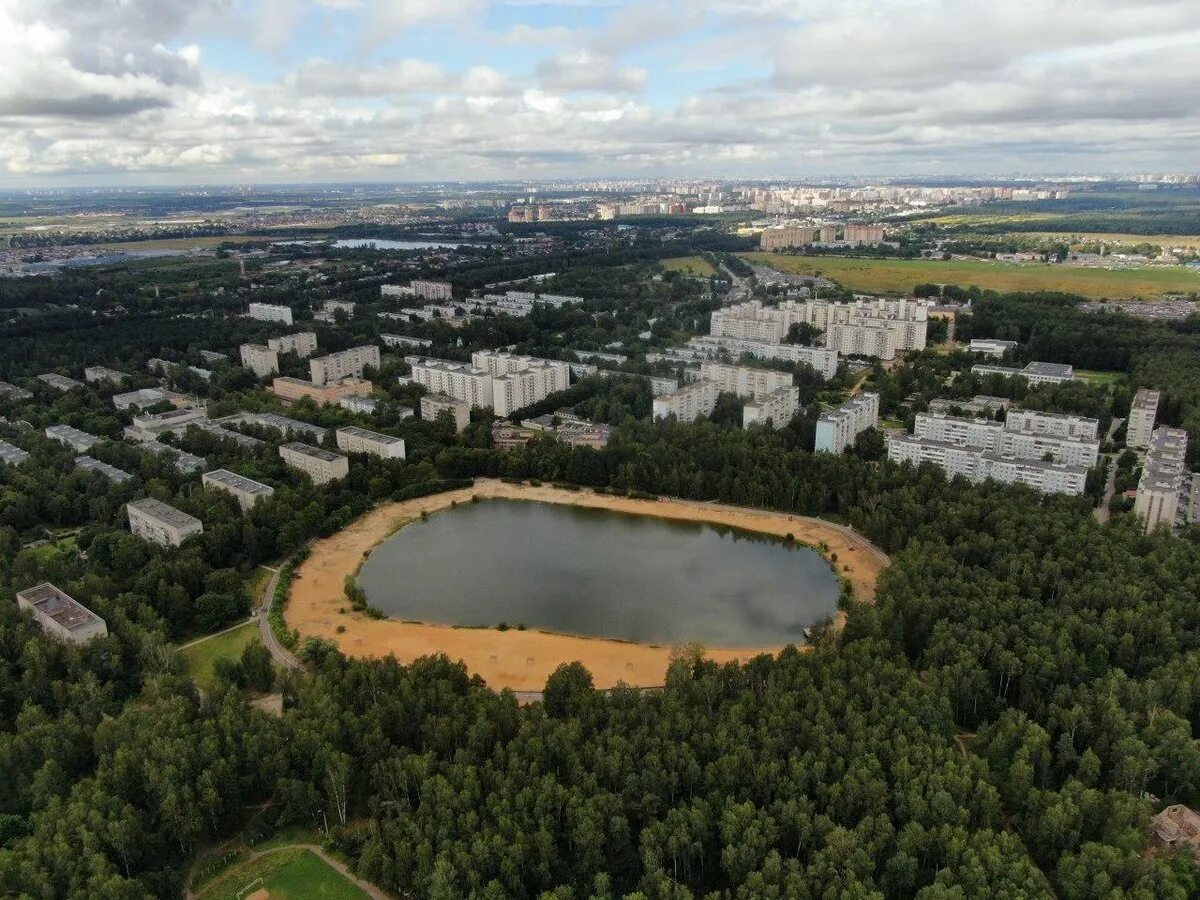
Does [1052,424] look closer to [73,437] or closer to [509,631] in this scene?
[509,631]

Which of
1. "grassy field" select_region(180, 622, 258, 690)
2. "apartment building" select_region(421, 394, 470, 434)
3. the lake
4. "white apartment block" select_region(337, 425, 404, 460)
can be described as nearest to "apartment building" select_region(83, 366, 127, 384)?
"white apartment block" select_region(337, 425, 404, 460)

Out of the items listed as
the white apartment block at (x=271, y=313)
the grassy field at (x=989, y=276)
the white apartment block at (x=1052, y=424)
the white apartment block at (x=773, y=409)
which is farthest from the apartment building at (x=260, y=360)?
the grassy field at (x=989, y=276)

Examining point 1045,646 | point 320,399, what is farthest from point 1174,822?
point 320,399

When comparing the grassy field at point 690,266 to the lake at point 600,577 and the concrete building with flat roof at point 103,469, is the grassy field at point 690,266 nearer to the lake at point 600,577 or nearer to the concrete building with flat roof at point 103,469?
the lake at point 600,577

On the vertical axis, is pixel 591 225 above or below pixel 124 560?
above

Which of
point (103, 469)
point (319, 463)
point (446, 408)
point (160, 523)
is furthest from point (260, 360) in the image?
point (160, 523)

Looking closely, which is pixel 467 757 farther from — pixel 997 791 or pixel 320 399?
pixel 320 399

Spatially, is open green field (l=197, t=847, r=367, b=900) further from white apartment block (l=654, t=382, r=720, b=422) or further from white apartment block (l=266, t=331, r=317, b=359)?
white apartment block (l=266, t=331, r=317, b=359)
